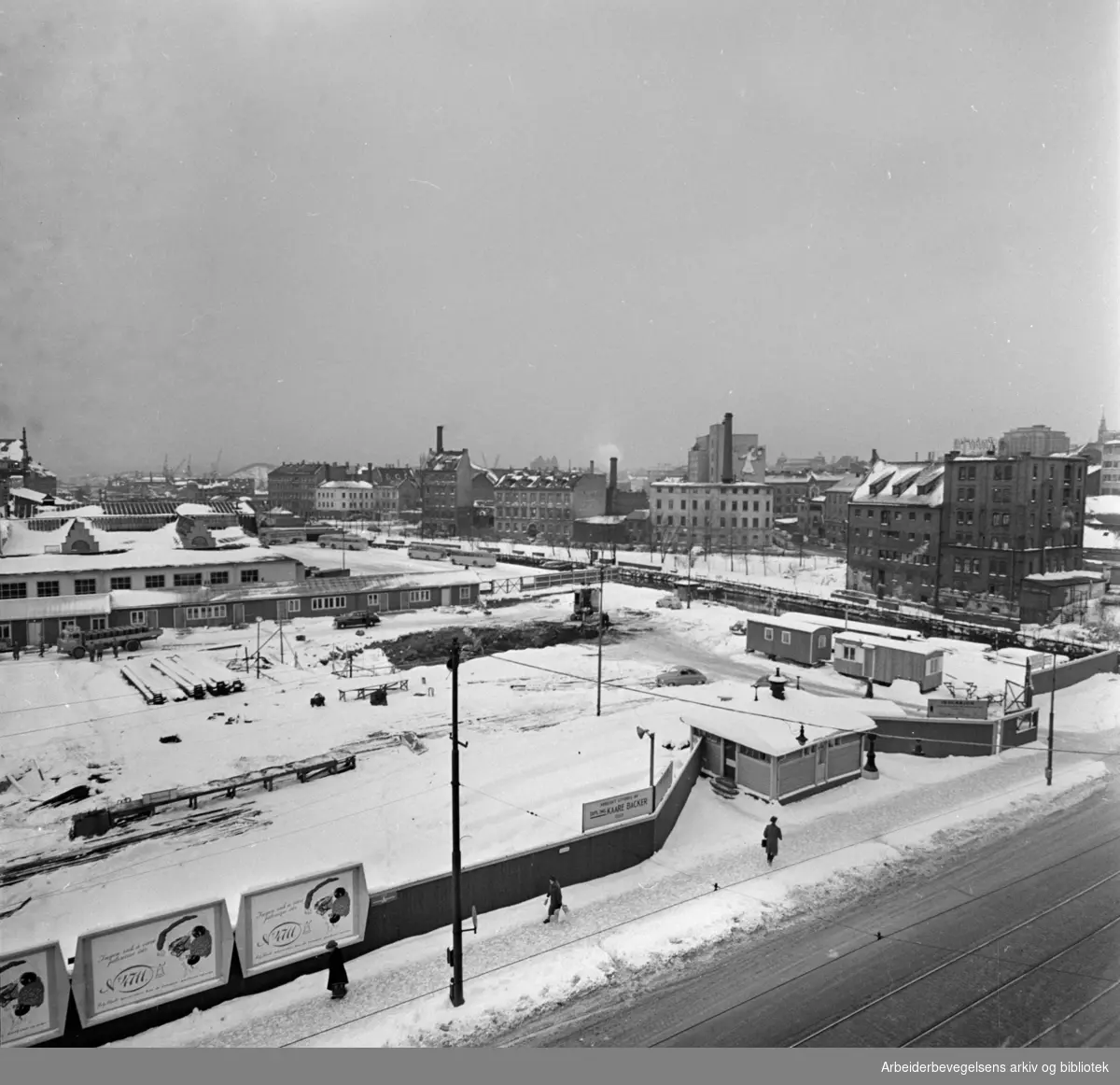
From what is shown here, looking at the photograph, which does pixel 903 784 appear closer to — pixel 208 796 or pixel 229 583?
pixel 208 796

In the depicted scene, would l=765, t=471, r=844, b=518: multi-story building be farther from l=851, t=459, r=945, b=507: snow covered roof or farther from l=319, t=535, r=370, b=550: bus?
l=319, t=535, r=370, b=550: bus

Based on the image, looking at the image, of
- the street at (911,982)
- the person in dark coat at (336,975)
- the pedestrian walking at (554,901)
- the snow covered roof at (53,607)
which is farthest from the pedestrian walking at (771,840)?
the snow covered roof at (53,607)

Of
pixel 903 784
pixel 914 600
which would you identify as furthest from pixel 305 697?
pixel 914 600

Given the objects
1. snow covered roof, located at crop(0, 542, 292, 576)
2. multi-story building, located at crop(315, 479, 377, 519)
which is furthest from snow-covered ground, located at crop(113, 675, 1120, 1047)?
multi-story building, located at crop(315, 479, 377, 519)

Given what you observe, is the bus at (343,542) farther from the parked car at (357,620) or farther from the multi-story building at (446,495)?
the parked car at (357,620)

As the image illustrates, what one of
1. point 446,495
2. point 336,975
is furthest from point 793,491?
point 336,975

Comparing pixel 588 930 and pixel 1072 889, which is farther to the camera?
pixel 1072 889

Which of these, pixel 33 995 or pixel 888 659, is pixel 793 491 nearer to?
pixel 888 659
